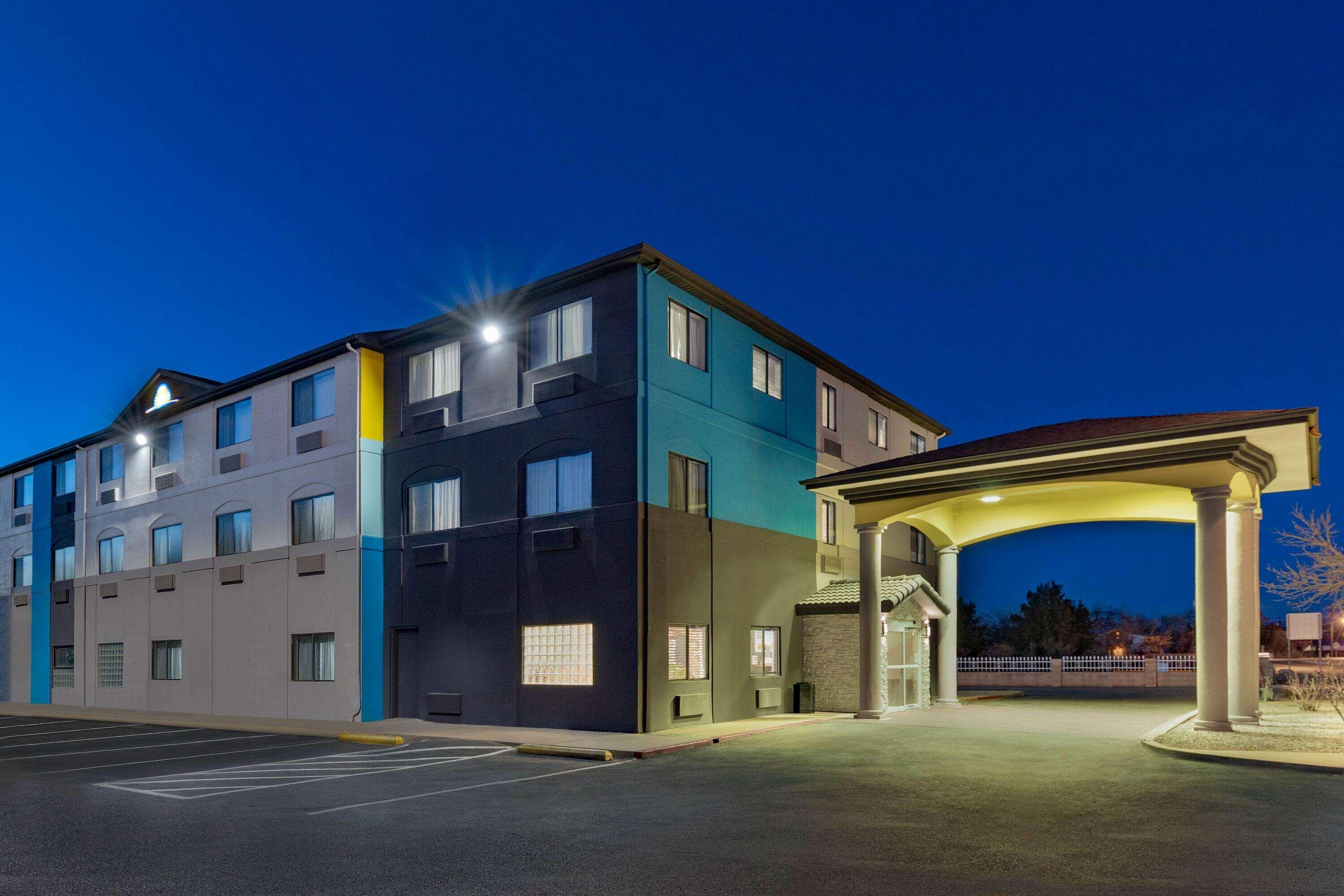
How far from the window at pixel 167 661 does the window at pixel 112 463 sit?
7.08 meters

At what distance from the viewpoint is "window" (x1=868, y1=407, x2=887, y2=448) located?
31.4 meters

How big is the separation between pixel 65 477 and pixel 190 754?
25.5 m

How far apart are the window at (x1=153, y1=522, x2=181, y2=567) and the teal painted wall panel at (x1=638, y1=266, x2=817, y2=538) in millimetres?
18788

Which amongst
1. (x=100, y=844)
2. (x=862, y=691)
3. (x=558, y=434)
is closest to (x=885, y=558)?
(x=862, y=691)

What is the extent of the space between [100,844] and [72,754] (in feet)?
35.1

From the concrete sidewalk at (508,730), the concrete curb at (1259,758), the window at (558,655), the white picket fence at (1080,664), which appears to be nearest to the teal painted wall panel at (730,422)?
the window at (558,655)

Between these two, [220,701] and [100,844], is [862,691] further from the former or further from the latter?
[220,701]

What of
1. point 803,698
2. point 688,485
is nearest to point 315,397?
point 688,485

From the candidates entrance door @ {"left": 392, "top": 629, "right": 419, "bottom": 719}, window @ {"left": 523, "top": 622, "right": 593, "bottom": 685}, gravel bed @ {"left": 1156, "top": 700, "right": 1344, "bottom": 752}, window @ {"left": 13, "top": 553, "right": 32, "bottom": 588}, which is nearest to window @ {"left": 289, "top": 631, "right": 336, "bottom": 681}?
entrance door @ {"left": 392, "top": 629, "right": 419, "bottom": 719}

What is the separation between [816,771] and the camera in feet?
46.5

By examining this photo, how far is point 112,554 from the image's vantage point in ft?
115

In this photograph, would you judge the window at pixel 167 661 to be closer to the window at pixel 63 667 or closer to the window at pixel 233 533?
the window at pixel 233 533

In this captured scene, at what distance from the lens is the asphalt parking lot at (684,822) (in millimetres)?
8031

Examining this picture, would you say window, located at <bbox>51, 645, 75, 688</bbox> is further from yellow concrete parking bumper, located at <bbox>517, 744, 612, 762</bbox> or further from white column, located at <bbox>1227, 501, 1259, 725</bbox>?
white column, located at <bbox>1227, 501, 1259, 725</bbox>
